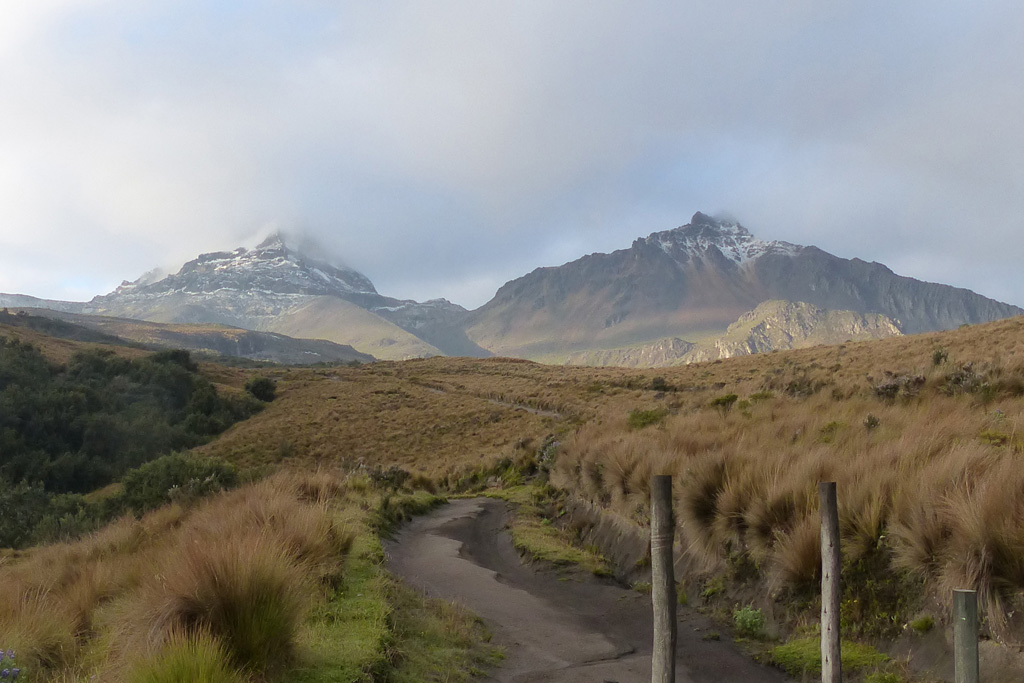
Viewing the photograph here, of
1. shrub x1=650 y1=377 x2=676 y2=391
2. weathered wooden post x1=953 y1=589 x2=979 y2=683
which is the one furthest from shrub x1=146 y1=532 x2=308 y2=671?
shrub x1=650 y1=377 x2=676 y2=391

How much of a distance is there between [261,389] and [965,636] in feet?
224

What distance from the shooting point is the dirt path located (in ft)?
22.7

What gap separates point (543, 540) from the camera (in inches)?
524

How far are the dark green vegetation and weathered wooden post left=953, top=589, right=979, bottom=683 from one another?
19.4 metres

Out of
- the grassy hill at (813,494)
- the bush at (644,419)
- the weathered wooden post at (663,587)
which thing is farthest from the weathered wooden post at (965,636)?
the bush at (644,419)

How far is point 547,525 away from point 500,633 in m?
7.06

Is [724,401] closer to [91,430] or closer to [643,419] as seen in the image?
[643,419]

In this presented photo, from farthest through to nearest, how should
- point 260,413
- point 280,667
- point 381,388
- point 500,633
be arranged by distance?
point 381,388 < point 260,413 < point 500,633 < point 280,667

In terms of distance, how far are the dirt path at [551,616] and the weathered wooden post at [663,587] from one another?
8.69ft

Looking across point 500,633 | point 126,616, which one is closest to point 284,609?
point 126,616

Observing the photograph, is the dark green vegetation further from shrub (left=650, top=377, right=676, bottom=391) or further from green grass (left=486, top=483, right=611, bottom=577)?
shrub (left=650, top=377, right=676, bottom=391)

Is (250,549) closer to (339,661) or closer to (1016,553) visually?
(339,661)

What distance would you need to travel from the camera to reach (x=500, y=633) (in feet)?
26.9

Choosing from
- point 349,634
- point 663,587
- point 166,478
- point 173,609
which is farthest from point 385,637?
point 166,478
